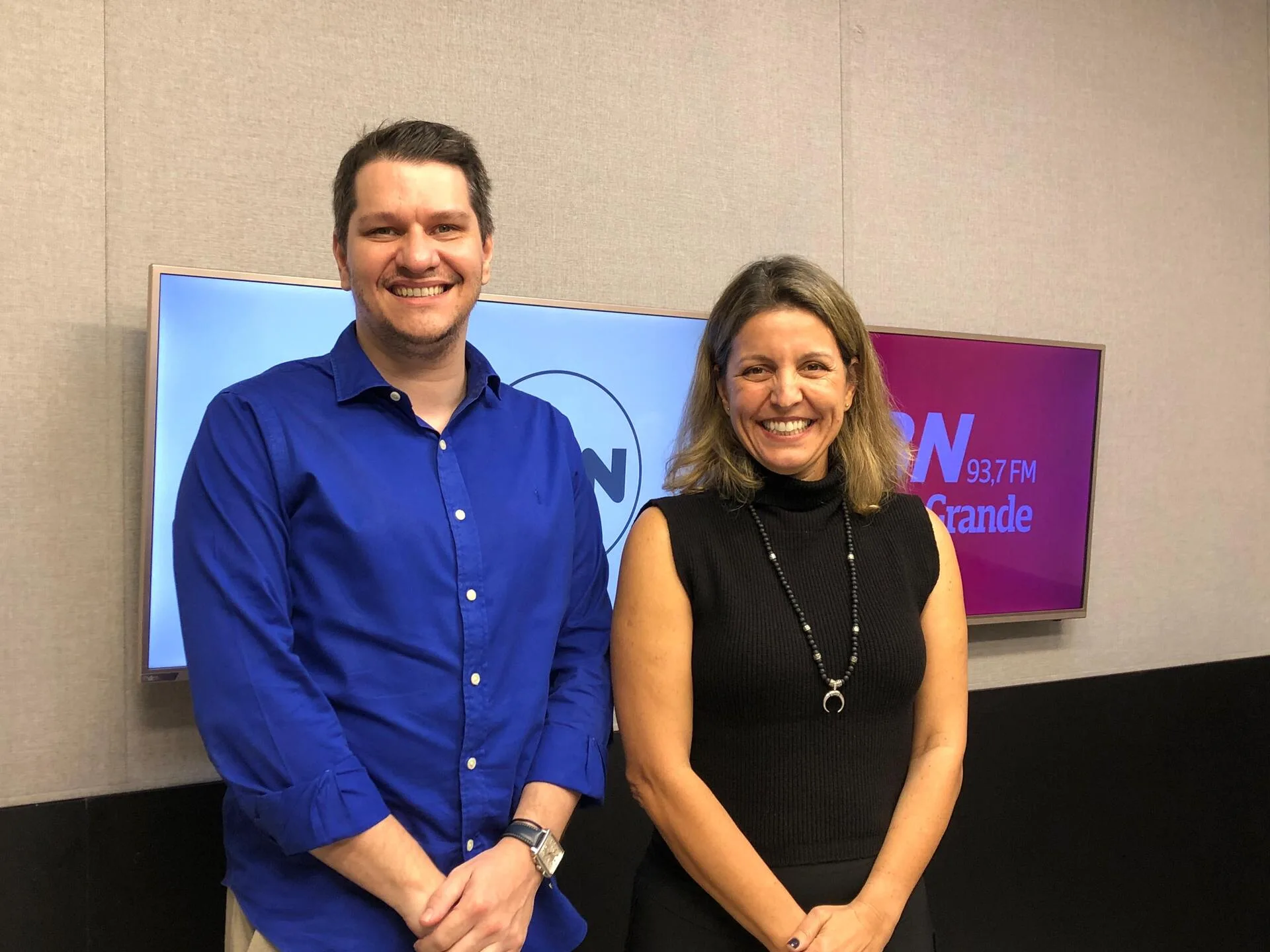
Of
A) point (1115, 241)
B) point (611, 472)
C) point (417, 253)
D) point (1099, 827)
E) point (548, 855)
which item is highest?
point (1115, 241)

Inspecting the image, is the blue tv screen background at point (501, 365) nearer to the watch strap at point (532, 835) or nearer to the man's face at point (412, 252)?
the man's face at point (412, 252)

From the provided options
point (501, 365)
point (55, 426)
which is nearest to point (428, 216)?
point (501, 365)

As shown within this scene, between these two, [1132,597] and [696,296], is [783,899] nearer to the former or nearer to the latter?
[696,296]

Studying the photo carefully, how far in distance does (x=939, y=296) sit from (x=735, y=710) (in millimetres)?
1877

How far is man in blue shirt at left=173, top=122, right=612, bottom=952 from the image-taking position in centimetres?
120

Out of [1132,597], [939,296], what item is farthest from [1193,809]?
[939,296]

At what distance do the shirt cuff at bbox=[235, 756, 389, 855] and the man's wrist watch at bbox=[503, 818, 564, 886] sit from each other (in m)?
0.19

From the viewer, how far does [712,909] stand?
4.60 feet

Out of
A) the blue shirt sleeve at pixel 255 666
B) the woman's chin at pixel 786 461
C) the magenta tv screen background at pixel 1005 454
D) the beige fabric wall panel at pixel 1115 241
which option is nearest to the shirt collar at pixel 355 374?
the blue shirt sleeve at pixel 255 666

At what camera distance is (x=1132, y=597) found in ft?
10.6

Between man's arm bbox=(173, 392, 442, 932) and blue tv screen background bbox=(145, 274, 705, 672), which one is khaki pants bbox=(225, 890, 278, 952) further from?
blue tv screen background bbox=(145, 274, 705, 672)

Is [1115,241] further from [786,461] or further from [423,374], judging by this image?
[423,374]

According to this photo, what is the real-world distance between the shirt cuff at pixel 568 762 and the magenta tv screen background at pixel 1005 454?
5.18ft

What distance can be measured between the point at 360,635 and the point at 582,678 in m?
0.33
